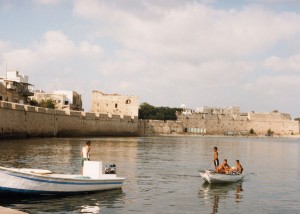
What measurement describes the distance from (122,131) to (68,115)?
58.7 feet

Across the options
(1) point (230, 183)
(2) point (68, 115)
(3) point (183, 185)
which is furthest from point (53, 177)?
(2) point (68, 115)

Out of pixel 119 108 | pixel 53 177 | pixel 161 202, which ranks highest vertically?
pixel 119 108

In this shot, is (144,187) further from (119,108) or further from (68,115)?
(119,108)

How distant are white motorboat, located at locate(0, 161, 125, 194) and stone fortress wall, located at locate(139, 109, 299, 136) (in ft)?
229

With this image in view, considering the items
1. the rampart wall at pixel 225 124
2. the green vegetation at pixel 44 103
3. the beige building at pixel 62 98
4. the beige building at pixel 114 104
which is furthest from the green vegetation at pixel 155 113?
the green vegetation at pixel 44 103

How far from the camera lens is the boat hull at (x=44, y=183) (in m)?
13.3

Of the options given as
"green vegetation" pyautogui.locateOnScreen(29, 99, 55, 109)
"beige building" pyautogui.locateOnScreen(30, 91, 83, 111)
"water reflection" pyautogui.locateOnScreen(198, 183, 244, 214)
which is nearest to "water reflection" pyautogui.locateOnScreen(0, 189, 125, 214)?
"water reflection" pyautogui.locateOnScreen(198, 183, 244, 214)

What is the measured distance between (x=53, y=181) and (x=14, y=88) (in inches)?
1931

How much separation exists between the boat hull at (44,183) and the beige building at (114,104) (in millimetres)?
67911

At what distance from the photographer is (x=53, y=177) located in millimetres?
13977

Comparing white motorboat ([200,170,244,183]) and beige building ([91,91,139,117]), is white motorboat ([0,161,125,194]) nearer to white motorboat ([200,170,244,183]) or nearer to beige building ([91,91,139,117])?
white motorboat ([200,170,244,183])

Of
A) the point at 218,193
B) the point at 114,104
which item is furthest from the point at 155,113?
the point at 218,193

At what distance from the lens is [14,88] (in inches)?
2375

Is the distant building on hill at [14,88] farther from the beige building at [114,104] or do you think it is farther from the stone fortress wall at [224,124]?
the stone fortress wall at [224,124]
